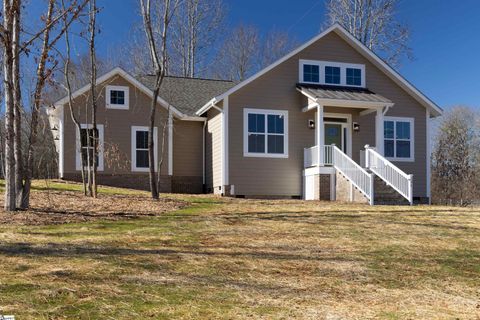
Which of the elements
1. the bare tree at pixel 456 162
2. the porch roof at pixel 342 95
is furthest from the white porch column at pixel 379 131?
the bare tree at pixel 456 162

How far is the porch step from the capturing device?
15.0 m

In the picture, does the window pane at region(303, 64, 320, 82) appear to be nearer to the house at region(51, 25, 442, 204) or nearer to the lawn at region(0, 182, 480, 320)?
the house at region(51, 25, 442, 204)

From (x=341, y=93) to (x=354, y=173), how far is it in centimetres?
329

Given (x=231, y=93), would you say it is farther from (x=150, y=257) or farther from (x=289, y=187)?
(x=150, y=257)

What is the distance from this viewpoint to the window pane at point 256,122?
1706 centimetres

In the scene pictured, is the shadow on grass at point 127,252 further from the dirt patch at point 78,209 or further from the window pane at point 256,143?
the window pane at point 256,143

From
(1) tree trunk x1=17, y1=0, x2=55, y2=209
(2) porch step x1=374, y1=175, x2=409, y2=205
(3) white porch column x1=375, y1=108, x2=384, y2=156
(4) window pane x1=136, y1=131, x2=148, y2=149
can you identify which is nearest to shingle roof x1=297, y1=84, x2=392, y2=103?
(3) white porch column x1=375, y1=108, x2=384, y2=156

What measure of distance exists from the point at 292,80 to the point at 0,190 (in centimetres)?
998

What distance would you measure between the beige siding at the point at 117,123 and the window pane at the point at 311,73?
540 centimetres

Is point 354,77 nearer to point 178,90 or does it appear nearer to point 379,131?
point 379,131

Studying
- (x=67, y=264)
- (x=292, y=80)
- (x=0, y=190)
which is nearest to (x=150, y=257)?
(x=67, y=264)

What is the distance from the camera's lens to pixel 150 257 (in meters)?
5.77

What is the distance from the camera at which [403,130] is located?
18.6 meters

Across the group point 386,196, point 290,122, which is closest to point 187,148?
point 290,122
